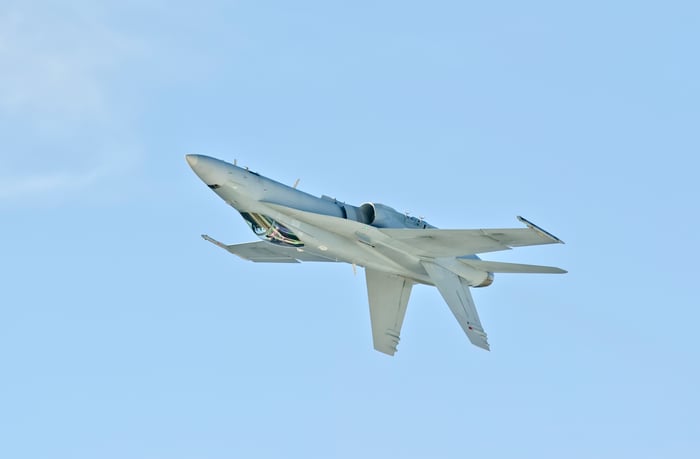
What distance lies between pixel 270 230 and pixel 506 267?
7.61 meters

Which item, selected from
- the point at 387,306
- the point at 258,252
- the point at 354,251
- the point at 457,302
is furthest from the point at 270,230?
the point at 457,302

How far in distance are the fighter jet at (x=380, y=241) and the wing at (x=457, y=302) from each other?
0.03m

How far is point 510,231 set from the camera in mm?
33875

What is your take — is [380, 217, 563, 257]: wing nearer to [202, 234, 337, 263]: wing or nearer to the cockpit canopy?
the cockpit canopy

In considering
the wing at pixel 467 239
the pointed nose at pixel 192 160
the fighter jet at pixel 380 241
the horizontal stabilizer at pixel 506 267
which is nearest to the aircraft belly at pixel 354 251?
the fighter jet at pixel 380 241

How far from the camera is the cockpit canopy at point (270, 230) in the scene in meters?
35.3

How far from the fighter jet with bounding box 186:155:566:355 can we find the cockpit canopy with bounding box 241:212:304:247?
0.03m

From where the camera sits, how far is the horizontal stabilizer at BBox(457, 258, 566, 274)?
3741 centimetres

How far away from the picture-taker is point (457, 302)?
3775cm

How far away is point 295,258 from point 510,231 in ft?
26.6

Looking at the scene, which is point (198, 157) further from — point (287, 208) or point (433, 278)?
point (433, 278)

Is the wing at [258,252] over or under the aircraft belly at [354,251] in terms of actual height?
over

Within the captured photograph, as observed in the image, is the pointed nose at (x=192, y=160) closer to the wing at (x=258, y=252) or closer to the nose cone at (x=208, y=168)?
the nose cone at (x=208, y=168)

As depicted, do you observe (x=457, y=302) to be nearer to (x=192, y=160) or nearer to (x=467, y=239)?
(x=467, y=239)
